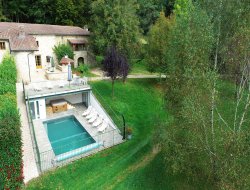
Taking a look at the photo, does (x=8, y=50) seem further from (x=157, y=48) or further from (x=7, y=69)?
(x=157, y=48)

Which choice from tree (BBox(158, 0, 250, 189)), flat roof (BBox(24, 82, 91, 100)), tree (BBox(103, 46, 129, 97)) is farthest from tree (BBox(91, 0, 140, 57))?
tree (BBox(158, 0, 250, 189))

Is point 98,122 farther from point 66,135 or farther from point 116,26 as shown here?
point 116,26

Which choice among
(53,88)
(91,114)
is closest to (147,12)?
(53,88)

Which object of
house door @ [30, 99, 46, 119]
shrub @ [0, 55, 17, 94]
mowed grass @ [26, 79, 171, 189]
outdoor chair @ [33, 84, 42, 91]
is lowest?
mowed grass @ [26, 79, 171, 189]

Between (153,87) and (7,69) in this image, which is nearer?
(7,69)

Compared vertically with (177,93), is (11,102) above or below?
below

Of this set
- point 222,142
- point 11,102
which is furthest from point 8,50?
point 222,142

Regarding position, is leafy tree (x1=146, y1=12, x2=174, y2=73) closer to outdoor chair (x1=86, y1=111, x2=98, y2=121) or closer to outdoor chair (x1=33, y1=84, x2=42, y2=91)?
outdoor chair (x1=86, y1=111, x2=98, y2=121)

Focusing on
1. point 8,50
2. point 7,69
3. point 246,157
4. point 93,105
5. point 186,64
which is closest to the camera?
point 246,157

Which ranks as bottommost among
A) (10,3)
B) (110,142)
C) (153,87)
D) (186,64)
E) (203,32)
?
(110,142)
